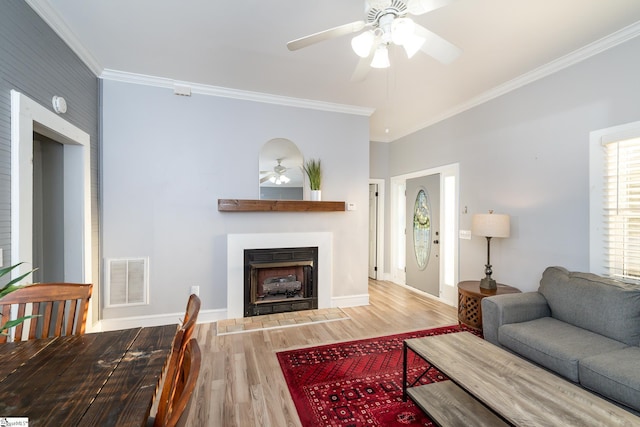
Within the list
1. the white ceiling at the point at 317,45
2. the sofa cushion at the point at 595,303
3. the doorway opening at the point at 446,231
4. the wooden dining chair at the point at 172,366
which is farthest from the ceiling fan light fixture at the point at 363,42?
the doorway opening at the point at 446,231

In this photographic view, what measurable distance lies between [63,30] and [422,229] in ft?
16.0

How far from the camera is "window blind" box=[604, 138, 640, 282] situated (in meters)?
2.28

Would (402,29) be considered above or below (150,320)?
above

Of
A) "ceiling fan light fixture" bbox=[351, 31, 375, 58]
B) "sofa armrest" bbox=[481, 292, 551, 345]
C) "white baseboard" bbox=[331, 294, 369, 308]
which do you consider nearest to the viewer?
"ceiling fan light fixture" bbox=[351, 31, 375, 58]

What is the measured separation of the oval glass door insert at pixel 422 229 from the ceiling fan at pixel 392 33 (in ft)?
10.3

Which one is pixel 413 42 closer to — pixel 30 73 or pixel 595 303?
pixel 595 303

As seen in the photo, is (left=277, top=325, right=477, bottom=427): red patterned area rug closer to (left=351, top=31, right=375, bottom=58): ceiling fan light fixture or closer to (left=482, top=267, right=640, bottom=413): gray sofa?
(left=482, top=267, right=640, bottom=413): gray sofa

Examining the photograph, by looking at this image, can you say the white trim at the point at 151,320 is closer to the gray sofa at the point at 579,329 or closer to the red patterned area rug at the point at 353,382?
the red patterned area rug at the point at 353,382

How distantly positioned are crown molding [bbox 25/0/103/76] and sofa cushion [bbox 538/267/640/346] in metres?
→ 4.69

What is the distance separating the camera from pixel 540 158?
2945mm

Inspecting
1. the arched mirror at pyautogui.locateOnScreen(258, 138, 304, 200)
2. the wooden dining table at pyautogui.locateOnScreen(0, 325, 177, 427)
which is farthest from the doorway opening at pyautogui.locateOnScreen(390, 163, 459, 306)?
the wooden dining table at pyautogui.locateOnScreen(0, 325, 177, 427)

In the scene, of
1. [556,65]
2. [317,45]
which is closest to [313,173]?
[317,45]

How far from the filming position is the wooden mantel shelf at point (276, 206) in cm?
337

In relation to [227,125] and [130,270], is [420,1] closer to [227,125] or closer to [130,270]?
[227,125]
